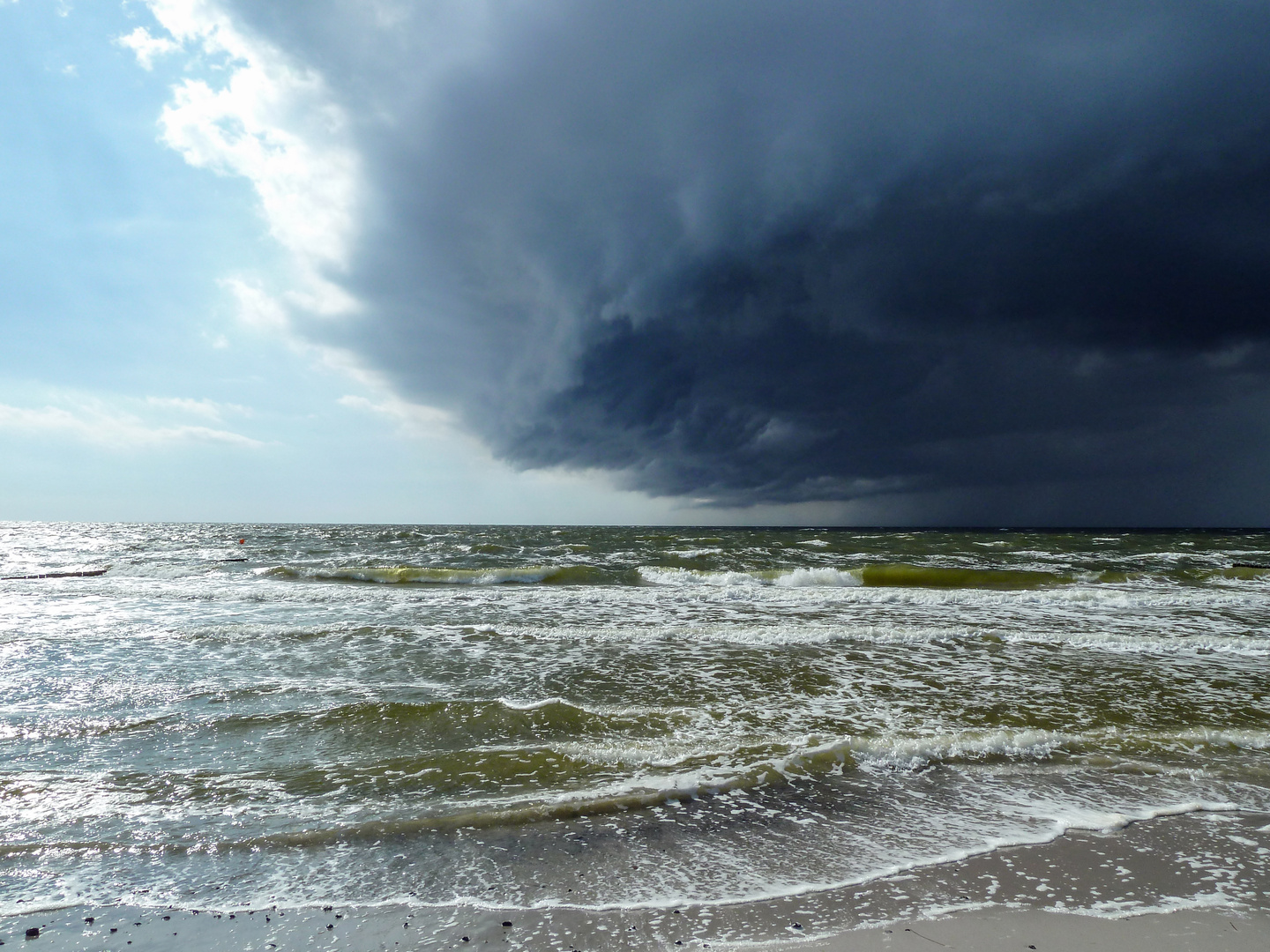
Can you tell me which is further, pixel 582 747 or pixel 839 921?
pixel 582 747

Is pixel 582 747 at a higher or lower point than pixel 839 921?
lower

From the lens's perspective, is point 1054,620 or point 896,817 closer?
point 896,817

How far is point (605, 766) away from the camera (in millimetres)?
5723

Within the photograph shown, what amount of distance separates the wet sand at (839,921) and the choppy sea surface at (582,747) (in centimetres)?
16

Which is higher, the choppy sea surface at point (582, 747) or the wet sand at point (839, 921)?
the wet sand at point (839, 921)

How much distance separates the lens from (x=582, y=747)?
627cm

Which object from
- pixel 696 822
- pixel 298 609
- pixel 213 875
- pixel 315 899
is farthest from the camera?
pixel 298 609

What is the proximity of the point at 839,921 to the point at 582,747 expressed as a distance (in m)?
3.40

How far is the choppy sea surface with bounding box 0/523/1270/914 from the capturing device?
409cm

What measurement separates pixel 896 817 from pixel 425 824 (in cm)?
376

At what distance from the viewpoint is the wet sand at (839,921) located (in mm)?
3199

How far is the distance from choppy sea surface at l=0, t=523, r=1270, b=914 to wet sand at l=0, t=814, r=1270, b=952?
6.3 inches

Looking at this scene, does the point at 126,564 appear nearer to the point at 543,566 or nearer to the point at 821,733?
the point at 543,566

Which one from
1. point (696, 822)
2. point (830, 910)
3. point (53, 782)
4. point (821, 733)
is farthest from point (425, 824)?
point (821, 733)
